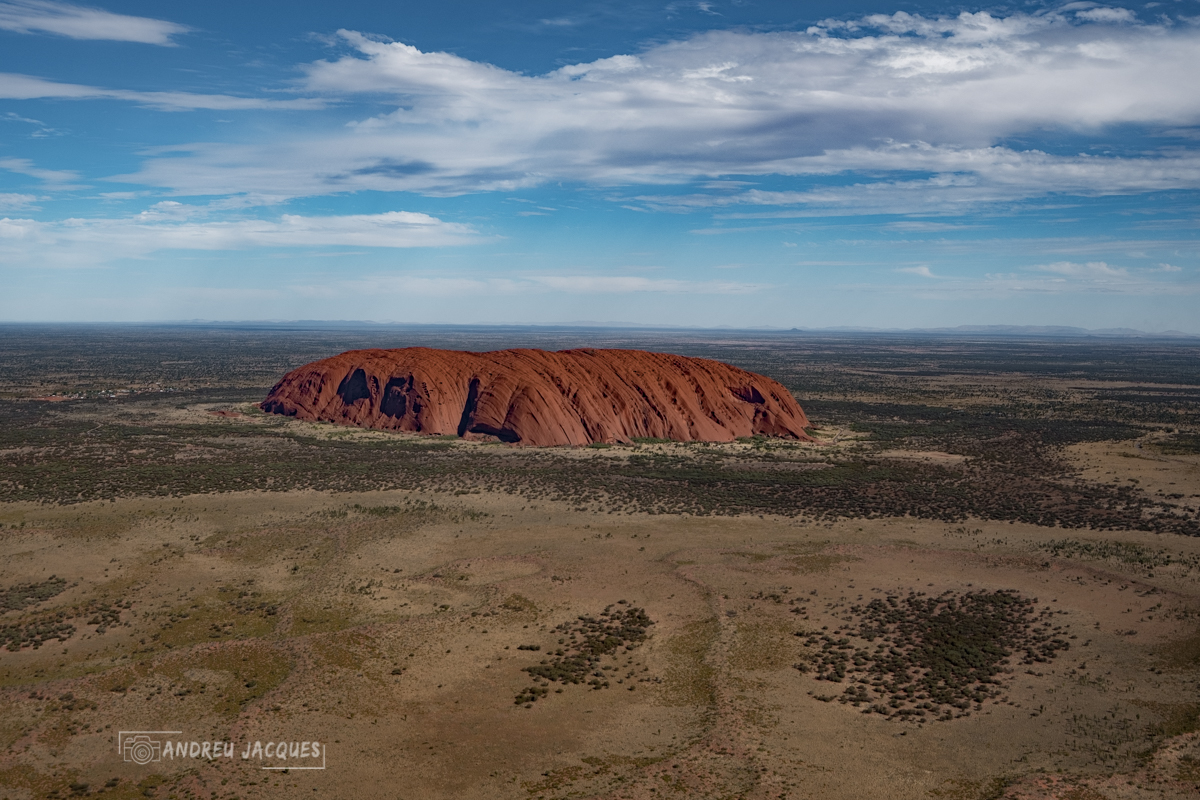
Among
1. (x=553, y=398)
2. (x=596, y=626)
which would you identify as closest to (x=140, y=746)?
(x=596, y=626)

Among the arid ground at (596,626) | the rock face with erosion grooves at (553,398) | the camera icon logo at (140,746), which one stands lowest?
the camera icon logo at (140,746)

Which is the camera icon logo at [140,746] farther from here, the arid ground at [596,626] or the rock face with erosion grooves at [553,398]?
the rock face with erosion grooves at [553,398]

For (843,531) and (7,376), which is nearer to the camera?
(843,531)

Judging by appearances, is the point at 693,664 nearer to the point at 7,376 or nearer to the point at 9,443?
the point at 9,443

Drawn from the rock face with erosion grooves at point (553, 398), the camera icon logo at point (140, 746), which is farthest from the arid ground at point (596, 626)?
the rock face with erosion grooves at point (553, 398)

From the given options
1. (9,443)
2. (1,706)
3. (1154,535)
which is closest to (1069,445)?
(1154,535)

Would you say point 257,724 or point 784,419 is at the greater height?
point 784,419

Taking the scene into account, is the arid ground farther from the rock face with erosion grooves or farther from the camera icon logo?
the rock face with erosion grooves
